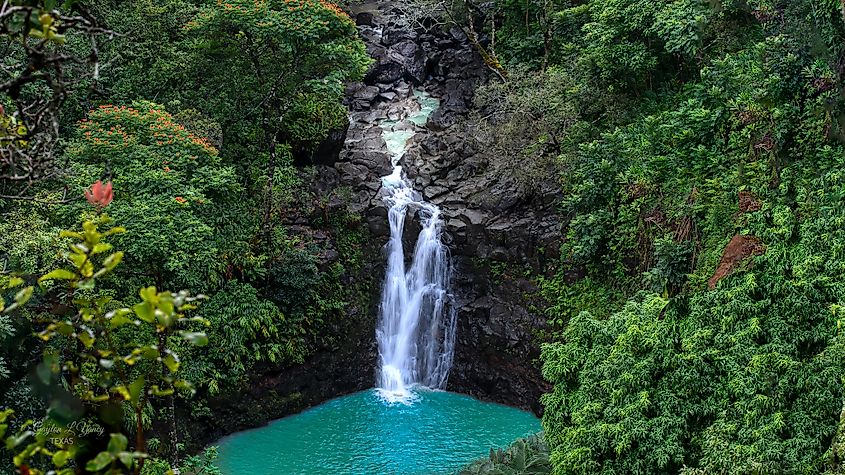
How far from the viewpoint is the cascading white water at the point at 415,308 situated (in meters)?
14.6

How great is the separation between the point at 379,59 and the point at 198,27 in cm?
783

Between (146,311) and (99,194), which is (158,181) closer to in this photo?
(99,194)

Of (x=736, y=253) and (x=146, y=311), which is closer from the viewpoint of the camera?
(x=146, y=311)

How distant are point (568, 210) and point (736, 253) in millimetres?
3973

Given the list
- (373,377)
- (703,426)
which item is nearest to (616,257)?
(703,426)

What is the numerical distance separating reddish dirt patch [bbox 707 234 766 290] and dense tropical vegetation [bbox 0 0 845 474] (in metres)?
0.03

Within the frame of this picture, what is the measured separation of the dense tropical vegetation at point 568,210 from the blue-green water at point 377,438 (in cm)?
117

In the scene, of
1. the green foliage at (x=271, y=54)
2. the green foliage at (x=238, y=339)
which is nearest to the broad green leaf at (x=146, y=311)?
the green foliage at (x=238, y=339)

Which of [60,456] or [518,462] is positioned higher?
[60,456]

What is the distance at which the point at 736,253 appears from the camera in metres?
8.80

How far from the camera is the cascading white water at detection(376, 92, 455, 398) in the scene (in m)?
14.6

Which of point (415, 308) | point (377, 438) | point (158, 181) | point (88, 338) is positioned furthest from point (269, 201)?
point (88, 338)

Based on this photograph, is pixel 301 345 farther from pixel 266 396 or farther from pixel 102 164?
pixel 102 164

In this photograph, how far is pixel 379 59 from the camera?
2031cm
